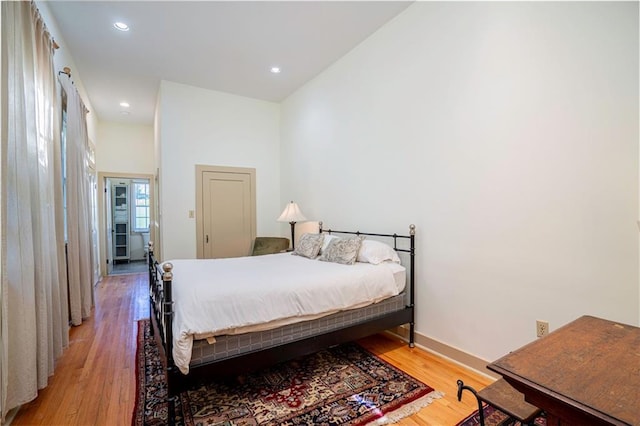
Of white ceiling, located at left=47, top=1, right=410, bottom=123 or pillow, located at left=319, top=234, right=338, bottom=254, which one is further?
pillow, located at left=319, top=234, right=338, bottom=254

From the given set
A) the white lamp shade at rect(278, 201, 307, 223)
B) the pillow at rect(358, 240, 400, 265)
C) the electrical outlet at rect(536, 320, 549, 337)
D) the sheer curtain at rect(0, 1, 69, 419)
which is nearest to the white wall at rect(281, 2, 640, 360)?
the electrical outlet at rect(536, 320, 549, 337)

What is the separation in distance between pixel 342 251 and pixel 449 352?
1.28 meters

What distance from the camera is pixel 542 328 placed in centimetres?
204

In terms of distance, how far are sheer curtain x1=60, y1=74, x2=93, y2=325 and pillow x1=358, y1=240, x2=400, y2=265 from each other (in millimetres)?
3168

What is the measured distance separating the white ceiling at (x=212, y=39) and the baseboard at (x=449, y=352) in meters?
3.20

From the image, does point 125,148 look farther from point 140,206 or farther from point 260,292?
point 260,292

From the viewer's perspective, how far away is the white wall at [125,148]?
6.22m

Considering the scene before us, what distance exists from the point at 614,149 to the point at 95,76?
226 inches

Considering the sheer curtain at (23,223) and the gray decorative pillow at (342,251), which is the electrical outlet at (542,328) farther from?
the sheer curtain at (23,223)

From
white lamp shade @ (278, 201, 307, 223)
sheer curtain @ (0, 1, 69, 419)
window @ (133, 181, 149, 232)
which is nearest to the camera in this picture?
sheer curtain @ (0, 1, 69, 419)

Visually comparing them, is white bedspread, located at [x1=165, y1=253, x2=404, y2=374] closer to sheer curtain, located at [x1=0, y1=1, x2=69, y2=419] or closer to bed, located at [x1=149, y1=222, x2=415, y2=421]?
bed, located at [x1=149, y1=222, x2=415, y2=421]

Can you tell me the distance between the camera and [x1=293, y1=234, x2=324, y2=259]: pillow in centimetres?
335

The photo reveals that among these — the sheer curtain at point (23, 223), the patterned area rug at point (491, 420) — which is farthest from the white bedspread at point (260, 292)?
the patterned area rug at point (491, 420)

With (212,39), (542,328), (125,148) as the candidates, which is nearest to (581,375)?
(542,328)
